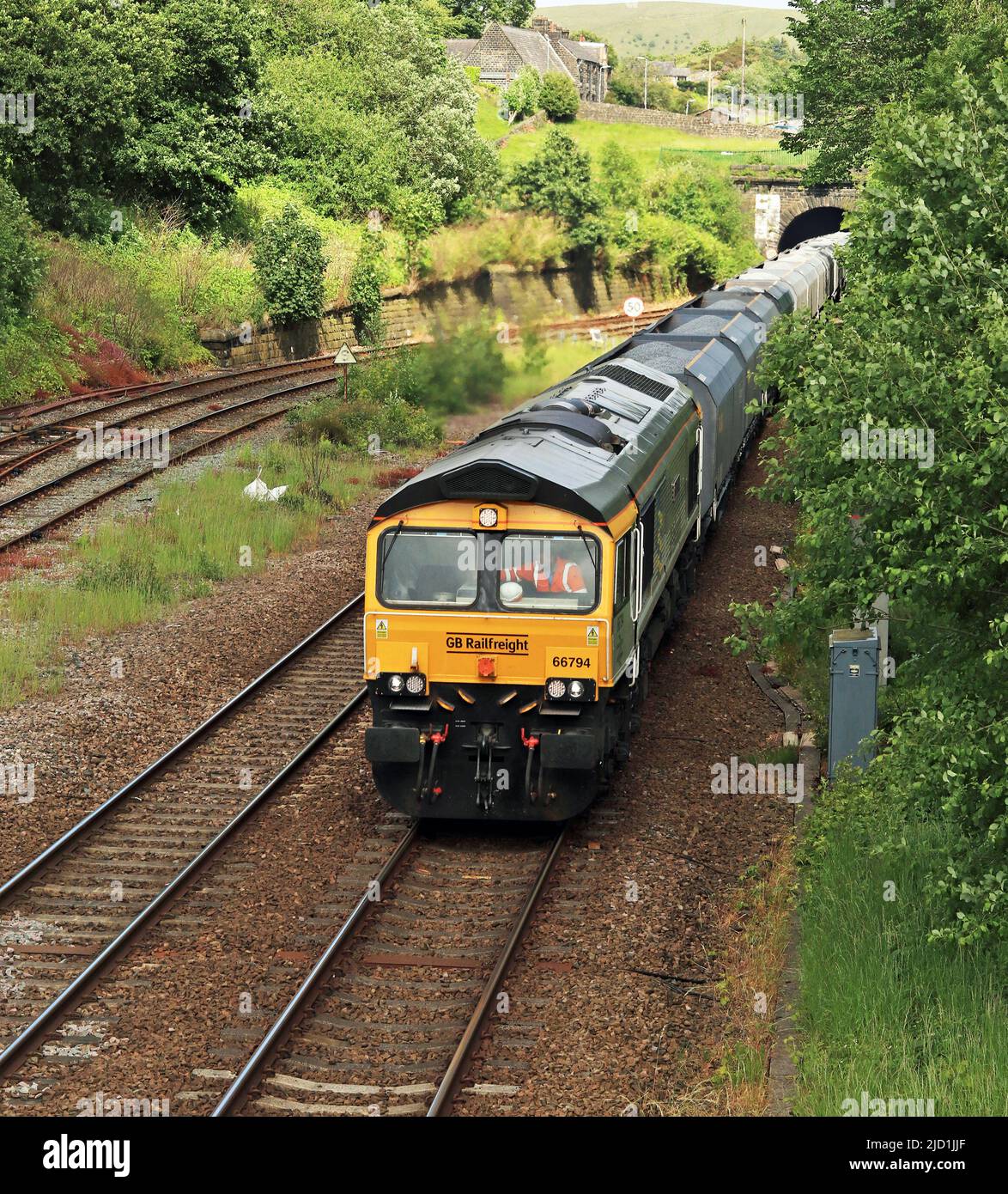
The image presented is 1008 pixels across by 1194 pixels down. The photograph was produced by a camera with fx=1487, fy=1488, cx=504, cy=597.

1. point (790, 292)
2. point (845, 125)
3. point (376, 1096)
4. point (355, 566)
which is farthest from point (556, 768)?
point (845, 125)

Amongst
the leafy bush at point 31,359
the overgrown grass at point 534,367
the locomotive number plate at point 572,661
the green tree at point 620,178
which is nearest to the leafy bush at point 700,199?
the green tree at point 620,178

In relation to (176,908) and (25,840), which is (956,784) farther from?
(25,840)

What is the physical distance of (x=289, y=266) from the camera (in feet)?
143

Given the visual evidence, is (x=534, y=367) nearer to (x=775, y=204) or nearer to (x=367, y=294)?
(x=367, y=294)

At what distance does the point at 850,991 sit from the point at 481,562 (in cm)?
487

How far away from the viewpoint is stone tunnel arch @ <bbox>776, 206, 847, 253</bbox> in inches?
2975

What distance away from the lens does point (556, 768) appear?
41.2 ft

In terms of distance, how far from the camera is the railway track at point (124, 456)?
941 inches

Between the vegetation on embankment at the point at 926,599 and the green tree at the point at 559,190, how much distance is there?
162 feet

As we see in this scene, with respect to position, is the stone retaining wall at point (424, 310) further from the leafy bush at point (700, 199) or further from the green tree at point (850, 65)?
the leafy bush at point (700, 199)

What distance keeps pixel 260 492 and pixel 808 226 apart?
58.5 meters

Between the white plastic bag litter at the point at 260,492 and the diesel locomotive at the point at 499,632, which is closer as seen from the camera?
the diesel locomotive at the point at 499,632

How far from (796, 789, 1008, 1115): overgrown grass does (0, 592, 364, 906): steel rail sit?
6072 millimetres

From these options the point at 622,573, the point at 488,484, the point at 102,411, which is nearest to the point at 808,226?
the point at 102,411
